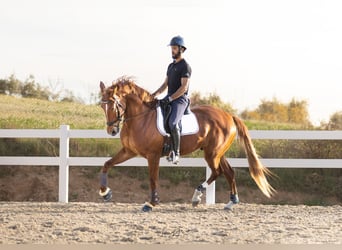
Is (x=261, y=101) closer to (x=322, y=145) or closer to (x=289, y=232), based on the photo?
(x=322, y=145)

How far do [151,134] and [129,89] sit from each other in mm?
836

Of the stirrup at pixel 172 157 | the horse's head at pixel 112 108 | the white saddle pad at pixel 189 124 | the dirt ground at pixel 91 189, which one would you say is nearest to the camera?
the horse's head at pixel 112 108

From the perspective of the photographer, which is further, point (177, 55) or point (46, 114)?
point (46, 114)

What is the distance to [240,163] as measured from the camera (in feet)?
44.0

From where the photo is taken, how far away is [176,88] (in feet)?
36.9

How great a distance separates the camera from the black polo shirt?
439 inches

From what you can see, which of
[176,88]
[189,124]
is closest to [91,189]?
[189,124]

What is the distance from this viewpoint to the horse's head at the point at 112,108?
428 inches

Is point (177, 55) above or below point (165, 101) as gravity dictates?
above

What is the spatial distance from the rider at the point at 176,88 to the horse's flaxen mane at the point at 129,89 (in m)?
0.36

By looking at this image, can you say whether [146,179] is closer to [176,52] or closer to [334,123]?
[334,123]

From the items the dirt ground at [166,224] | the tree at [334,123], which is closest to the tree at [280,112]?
the tree at [334,123]

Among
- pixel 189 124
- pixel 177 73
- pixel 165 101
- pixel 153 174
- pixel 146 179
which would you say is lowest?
pixel 146 179

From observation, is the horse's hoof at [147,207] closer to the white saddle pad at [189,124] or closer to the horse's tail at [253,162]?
the white saddle pad at [189,124]
